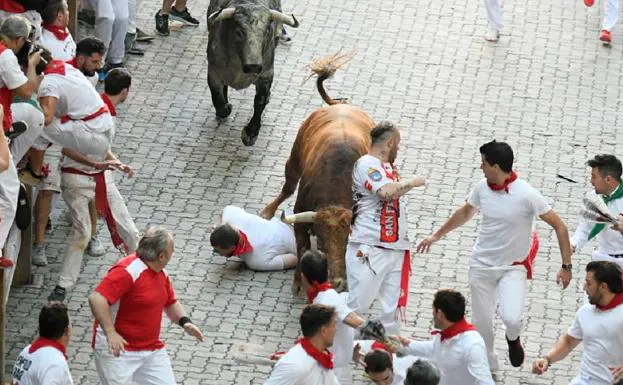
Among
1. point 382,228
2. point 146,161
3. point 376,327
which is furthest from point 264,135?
point 376,327

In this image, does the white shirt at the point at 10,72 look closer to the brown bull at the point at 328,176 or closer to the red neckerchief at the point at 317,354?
the brown bull at the point at 328,176

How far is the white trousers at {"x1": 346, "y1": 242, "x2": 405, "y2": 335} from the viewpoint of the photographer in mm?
14195

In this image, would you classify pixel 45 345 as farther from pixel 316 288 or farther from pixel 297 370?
pixel 316 288

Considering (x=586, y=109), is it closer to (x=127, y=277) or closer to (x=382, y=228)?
(x=382, y=228)

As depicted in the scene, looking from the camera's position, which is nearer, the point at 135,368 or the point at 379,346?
the point at 135,368

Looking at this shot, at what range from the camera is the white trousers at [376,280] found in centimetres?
1420

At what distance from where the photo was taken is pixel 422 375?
11.4m

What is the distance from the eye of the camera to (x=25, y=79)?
13.8m

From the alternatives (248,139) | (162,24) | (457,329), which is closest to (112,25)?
(162,24)

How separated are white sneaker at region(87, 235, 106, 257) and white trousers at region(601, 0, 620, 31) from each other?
8.23m

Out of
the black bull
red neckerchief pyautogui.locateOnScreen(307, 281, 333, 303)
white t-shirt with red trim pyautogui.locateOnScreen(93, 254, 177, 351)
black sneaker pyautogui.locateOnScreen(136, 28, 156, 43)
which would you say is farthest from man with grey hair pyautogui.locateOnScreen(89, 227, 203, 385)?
black sneaker pyautogui.locateOnScreen(136, 28, 156, 43)

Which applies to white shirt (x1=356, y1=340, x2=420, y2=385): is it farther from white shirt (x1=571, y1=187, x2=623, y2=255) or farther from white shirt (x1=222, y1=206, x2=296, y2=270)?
white shirt (x1=222, y1=206, x2=296, y2=270)

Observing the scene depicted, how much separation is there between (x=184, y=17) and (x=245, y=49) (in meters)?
3.24

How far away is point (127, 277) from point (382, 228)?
268 centimetres
